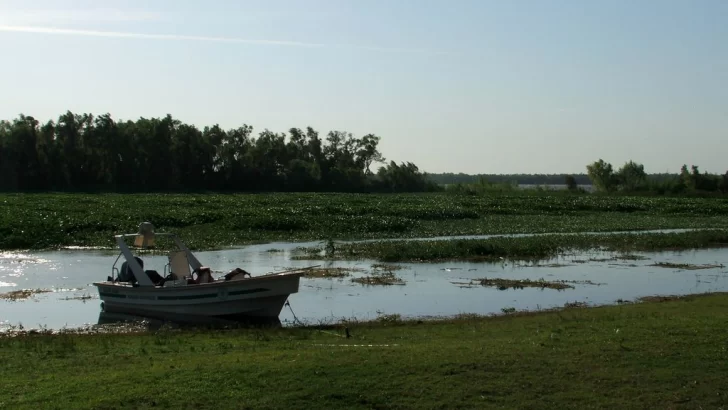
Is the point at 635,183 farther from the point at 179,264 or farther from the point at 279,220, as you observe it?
the point at 179,264

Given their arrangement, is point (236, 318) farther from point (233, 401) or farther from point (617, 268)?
point (617, 268)

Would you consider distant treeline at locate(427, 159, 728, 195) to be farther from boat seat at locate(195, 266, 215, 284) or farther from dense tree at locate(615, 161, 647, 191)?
boat seat at locate(195, 266, 215, 284)

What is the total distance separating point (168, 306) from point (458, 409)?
12153 millimetres

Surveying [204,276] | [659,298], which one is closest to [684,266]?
[659,298]

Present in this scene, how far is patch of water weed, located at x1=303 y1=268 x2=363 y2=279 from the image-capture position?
2816cm

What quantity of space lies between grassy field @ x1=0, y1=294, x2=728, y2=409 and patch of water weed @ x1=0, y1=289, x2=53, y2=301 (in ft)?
30.0

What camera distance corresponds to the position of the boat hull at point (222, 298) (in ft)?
64.4

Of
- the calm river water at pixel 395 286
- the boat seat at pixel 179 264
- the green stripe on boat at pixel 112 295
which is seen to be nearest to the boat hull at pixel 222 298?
the green stripe on boat at pixel 112 295

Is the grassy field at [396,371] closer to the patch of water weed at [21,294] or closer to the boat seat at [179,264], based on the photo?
the boat seat at [179,264]

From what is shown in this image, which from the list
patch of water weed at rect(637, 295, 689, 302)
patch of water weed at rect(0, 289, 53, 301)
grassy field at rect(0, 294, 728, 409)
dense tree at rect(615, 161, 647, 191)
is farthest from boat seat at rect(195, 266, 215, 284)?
dense tree at rect(615, 161, 647, 191)

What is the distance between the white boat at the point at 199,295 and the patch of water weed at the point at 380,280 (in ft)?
21.6

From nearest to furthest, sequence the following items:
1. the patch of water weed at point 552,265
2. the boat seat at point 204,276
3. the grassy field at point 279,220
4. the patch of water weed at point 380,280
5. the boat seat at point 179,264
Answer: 1. the boat seat at point 204,276
2. the boat seat at point 179,264
3. the patch of water weed at point 380,280
4. the patch of water weed at point 552,265
5. the grassy field at point 279,220

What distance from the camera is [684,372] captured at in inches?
435

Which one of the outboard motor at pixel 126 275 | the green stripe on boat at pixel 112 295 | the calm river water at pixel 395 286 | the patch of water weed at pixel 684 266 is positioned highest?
the outboard motor at pixel 126 275
